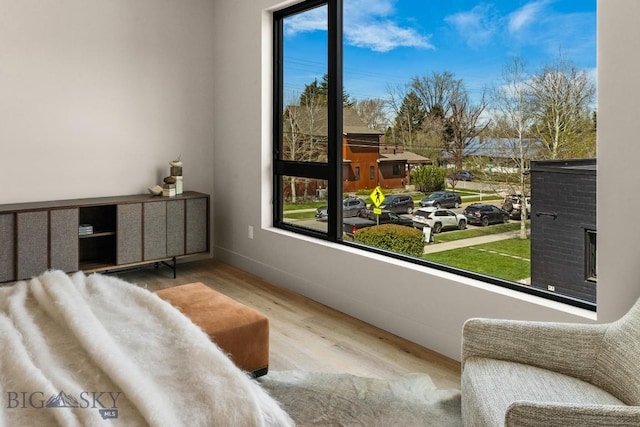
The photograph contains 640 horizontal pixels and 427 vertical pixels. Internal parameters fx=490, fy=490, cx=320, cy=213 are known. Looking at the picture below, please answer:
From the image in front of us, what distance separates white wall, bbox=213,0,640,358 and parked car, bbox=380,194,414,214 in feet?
1.19

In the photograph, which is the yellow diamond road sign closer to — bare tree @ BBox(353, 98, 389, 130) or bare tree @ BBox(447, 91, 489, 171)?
bare tree @ BBox(353, 98, 389, 130)

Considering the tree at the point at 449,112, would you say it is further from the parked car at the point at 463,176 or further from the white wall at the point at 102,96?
the white wall at the point at 102,96

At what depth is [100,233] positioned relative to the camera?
3900 mm

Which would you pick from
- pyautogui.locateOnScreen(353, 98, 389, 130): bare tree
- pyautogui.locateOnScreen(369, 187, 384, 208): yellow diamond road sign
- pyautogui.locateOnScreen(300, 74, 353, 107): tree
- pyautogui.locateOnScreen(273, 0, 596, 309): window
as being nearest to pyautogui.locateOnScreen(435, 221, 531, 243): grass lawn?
pyautogui.locateOnScreen(273, 0, 596, 309): window

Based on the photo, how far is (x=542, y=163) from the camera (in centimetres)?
242

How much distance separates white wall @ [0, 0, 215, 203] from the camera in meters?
3.83

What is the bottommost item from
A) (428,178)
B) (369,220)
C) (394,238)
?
(394,238)

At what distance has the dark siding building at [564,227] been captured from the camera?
226cm

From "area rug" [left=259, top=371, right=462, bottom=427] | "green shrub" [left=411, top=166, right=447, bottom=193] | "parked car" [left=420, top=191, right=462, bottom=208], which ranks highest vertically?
"green shrub" [left=411, top=166, right=447, bottom=193]

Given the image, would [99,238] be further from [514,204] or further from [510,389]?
[510,389]

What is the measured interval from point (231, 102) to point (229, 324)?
2.83 metres

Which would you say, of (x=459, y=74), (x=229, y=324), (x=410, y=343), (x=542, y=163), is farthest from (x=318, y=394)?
(x=459, y=74)

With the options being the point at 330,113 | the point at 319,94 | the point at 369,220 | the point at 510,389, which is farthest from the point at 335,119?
the point at 510,389

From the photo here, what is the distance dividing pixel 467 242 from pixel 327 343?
101 cm
